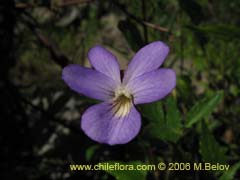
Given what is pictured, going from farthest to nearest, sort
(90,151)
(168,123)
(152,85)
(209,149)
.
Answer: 1. (90,151)
2. (168,123)
3. (209,149)
4. (152,85)

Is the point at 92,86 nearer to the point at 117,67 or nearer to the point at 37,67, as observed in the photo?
the point at 117,67

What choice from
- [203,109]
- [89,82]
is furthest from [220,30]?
[89,82]

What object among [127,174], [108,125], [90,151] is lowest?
[90,151]

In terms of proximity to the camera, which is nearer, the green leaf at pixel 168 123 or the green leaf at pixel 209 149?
the green leaf at pixel 209 149

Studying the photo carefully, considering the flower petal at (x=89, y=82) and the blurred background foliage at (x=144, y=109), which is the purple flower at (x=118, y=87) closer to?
the flower petal at (x=89, y=82)

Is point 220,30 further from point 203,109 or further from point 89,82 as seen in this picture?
point 89,82

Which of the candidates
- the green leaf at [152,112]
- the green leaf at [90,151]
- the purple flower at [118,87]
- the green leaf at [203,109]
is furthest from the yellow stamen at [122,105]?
the green leaf at [90,151]

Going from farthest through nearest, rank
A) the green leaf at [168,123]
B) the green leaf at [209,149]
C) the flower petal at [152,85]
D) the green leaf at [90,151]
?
1. the green leaf at [90,151]
2. the green leaf at [168,123]
3. the green leaf at [209,149]
4. the flower petal at [152,85]

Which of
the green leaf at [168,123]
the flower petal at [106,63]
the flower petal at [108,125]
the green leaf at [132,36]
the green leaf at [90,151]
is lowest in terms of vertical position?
the green leaf at [90,151]
